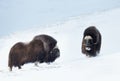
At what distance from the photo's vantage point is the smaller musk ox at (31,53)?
6.25 ft

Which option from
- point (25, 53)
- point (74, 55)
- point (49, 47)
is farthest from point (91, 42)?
point (25, 53)

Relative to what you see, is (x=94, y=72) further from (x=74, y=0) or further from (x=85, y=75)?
(x=74, y=0)

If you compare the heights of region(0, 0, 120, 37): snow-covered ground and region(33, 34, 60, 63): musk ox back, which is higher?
region(0, 0, 120, 37): snow-covered ground

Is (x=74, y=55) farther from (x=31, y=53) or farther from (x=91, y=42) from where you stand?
(x=31, y=53)

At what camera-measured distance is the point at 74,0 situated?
6.48 feet

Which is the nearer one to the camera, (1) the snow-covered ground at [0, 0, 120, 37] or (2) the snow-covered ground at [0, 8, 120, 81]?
(2) the snow-covered ground at [0, 8, 120, 81]

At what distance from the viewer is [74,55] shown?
1849 mm

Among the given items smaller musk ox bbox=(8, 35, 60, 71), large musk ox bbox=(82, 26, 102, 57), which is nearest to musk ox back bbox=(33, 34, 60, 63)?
smaller musk ox bbox=(8, 35, 60, 71)

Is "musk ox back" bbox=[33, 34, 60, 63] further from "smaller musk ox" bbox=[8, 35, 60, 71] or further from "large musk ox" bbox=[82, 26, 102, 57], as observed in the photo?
"large musk ox" bbox=[82, 26, 102, 57]

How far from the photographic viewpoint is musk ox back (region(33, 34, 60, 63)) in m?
1.89

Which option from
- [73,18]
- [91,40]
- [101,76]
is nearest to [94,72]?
[101,76]

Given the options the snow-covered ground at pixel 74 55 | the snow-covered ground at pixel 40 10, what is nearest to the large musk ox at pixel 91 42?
the snow-covered ground at pixel 74 55

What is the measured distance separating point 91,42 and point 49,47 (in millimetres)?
221

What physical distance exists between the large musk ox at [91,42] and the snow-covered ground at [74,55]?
20mm
